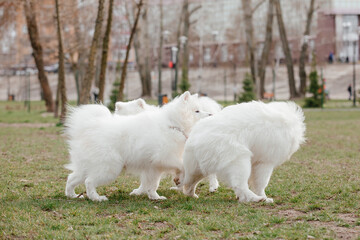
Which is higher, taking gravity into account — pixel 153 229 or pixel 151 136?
pixel 151 136

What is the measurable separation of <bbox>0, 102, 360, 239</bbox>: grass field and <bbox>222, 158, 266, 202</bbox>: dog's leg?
0.44 feet

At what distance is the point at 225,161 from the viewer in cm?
634

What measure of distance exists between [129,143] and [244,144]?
1.47 meters

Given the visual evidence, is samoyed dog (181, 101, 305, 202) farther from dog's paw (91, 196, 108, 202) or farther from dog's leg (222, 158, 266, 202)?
dog's paw (91, 196, 108, 202)

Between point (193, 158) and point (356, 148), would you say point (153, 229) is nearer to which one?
point (193, 158)

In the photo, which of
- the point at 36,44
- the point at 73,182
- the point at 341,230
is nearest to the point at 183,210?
the point at 73,182

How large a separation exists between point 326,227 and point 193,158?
2007 millimetres

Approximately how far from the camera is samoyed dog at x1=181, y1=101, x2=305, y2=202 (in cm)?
638

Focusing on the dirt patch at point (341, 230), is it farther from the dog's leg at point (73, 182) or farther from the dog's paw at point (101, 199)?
the dog's leg at point (73, 182)

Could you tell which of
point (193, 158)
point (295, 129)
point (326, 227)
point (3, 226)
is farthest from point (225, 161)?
point (3, 226)

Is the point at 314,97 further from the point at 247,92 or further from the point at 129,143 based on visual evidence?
the point at 129,143

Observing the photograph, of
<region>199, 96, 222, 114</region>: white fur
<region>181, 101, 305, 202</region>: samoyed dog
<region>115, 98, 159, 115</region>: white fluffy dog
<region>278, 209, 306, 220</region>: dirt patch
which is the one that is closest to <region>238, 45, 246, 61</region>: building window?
<region>115, 98, 159, 115</region>: white fluffy dog

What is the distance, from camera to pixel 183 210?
6.16m

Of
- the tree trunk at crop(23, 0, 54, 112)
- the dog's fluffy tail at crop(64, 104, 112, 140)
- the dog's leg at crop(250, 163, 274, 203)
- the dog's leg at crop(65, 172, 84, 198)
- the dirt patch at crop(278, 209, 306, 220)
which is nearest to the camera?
the dirt patch at crop(278, 209, 306, 220)
